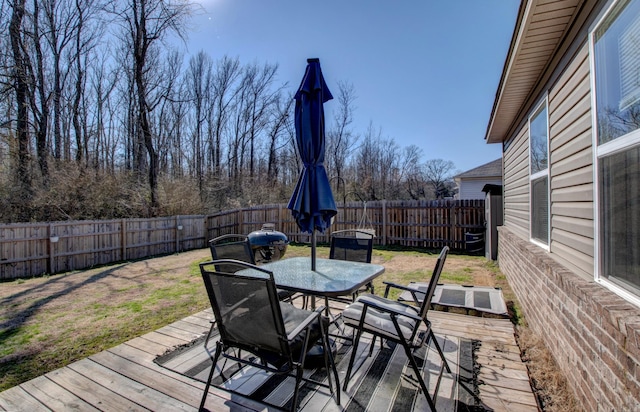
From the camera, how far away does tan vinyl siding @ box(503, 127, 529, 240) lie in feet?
14.0

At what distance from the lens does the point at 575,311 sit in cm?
202

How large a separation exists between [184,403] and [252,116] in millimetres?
19025

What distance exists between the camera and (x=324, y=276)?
108 inches

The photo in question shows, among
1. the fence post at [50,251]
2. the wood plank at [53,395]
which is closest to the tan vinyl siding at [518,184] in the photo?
the wood plank at [53,395]

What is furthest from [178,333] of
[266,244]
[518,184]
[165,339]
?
[518,184]

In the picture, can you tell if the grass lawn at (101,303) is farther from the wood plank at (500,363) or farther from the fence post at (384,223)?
the fence post at (384,223)

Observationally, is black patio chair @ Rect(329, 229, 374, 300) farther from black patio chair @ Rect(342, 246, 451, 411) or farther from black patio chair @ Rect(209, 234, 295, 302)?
black patio chair @ Rect(342, 246, 451, 411)

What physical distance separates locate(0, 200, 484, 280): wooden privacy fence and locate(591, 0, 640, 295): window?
7.39m

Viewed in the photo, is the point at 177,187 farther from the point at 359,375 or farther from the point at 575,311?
the point at 575,311

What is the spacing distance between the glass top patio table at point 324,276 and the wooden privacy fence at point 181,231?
21.1 feet

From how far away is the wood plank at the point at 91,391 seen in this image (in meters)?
2.01

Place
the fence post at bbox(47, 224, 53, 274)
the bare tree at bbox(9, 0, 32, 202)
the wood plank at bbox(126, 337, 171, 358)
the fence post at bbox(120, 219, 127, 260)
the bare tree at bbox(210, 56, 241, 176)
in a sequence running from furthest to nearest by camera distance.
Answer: the bare tree at bbox(210, 56, 241, 176)
the bare tree at bbox(9, 0, 32, 202)
the fence post at bbox(120, 219, 127, 260)
the fence post at bbox(47, 224, 53, 274)
the wood plank at bbox(126, 337, 171, 358)

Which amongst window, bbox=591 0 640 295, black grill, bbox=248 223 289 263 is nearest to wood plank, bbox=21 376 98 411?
window, bbox=591 0 640 295

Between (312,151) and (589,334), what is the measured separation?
2378 mm
